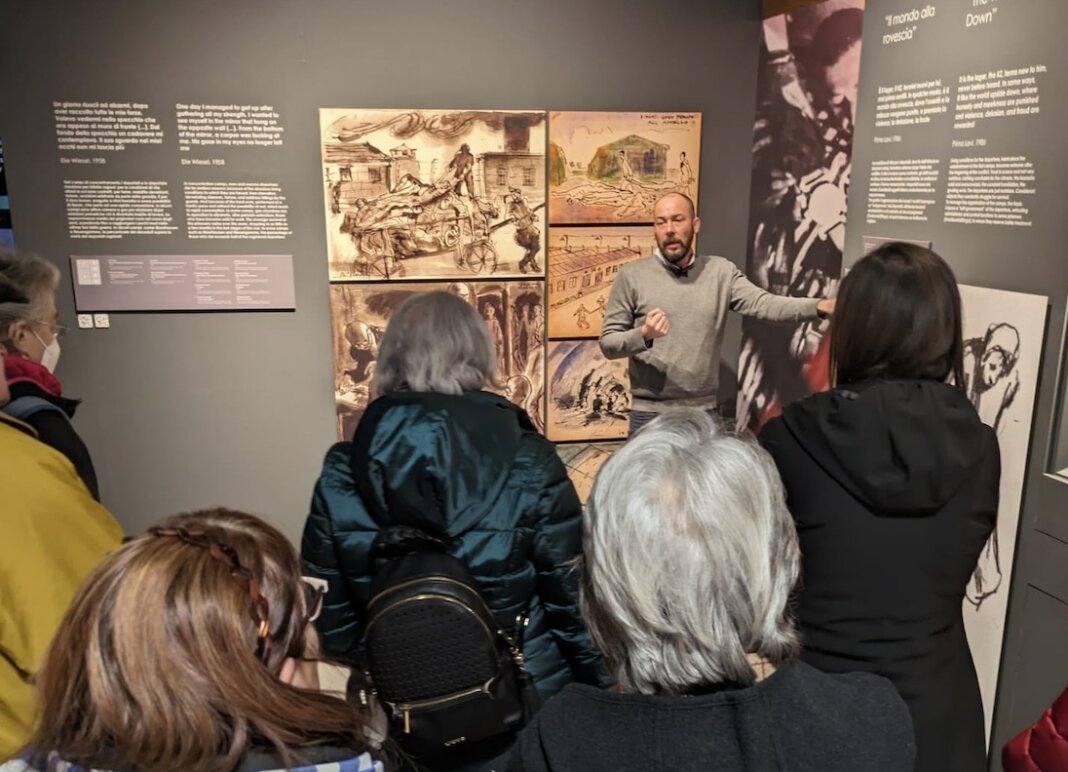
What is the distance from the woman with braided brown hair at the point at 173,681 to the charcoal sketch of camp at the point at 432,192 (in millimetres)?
3323

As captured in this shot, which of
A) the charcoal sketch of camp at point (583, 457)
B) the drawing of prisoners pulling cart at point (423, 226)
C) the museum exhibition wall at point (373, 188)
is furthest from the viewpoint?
the charcoal sketch of camp at point (583, 457)

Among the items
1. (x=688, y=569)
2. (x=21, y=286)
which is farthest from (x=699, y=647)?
(x=21, y=286)

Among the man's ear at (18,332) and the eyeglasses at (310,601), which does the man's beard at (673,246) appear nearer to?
the man's ear at (18,332)

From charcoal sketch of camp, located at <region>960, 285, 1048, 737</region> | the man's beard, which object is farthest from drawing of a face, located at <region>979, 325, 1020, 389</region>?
the man's beard

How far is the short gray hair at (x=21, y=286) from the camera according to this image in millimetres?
2748

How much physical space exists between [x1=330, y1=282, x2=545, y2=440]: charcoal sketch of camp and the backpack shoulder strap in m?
2.00

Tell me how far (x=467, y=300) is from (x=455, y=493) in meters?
2.58

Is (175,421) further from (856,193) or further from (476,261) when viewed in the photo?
(856,193)

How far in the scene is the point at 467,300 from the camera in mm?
4293

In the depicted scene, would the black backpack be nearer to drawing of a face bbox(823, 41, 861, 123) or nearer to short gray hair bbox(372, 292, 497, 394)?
short gray hair bbox(372, 292, 497, 394)

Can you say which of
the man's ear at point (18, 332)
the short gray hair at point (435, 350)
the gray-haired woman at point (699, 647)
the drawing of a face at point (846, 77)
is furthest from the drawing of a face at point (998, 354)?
the man's ear at point (18, 332)

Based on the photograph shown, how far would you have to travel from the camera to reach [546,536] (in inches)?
76.9

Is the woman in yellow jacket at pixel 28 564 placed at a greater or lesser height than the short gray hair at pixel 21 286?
lesser

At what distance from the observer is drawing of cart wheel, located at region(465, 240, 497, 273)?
4.36m
